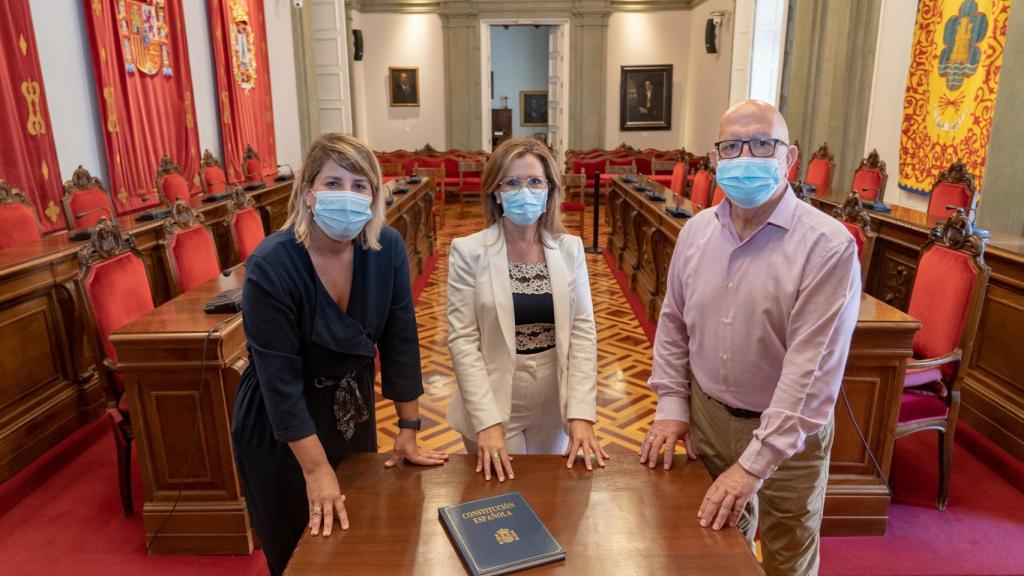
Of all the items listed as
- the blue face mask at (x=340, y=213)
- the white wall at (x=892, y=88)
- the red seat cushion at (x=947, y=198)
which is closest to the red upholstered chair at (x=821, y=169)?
the white wall at (x=892, y=88)

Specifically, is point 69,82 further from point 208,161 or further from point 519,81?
point 519,81

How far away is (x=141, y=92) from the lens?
681 centimetres

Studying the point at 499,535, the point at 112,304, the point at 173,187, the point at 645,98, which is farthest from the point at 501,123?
the point at 499,535

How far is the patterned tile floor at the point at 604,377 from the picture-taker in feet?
12.6

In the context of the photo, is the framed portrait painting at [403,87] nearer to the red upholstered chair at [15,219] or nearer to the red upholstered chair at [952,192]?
the red upholstered chair at [15,219]

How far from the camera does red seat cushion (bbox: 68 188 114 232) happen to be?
207 inches

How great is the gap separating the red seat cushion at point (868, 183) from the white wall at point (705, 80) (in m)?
5.04

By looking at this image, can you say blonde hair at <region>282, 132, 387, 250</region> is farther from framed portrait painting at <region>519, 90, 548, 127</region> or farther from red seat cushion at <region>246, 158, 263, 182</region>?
framed portrait painting at <region>519, 90, 548, 127</region>

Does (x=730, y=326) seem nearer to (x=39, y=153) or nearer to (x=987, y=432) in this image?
(x=987, y=432)

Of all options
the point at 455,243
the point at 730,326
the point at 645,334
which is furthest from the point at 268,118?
the point at 730,326

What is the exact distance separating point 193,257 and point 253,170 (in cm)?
567

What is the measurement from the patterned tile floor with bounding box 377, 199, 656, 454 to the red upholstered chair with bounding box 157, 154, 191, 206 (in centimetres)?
269

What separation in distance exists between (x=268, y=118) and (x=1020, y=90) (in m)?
9.26

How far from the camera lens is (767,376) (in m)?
1.68
